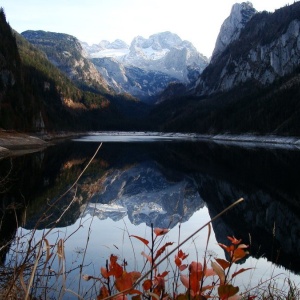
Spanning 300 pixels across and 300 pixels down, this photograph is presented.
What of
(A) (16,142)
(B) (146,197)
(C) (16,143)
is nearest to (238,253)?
(B) (146,197)

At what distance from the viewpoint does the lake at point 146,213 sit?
10148 mm

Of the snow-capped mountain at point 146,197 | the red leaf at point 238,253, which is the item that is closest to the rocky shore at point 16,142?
the snow-capped mountain at point 146,197

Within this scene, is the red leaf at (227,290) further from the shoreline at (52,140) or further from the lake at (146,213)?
the shoreline at (52,140)

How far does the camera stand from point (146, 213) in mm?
21719

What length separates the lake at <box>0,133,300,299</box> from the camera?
1015 cm

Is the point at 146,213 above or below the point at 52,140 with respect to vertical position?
below

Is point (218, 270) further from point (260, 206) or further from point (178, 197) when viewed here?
point (260, 206)

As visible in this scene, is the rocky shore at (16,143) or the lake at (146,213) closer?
the lake at (146,213)

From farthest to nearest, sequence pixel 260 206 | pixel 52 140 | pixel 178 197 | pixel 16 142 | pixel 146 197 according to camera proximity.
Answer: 1. pixel 52 140
2. pixel 16 142
3. pixel 146 197
4. pixel 260 206
5. pixel 178 197

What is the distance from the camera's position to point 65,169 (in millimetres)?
37125

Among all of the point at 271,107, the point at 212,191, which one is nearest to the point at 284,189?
the point at 212,191

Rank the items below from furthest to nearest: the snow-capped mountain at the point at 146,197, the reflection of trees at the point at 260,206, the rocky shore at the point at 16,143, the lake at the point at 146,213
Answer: the rocky shore at the point at 16,143 < the snow-capped mountain at the point at 146,197 < the reflection of trees at the point at 260,206 < the lake at the point at 146,213

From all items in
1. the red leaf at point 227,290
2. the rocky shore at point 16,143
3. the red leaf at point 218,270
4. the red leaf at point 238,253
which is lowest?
the red leaf at point 227,290

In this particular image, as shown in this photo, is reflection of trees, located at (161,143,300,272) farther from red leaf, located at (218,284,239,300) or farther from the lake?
red leaf, located at (218,284,239,300)
